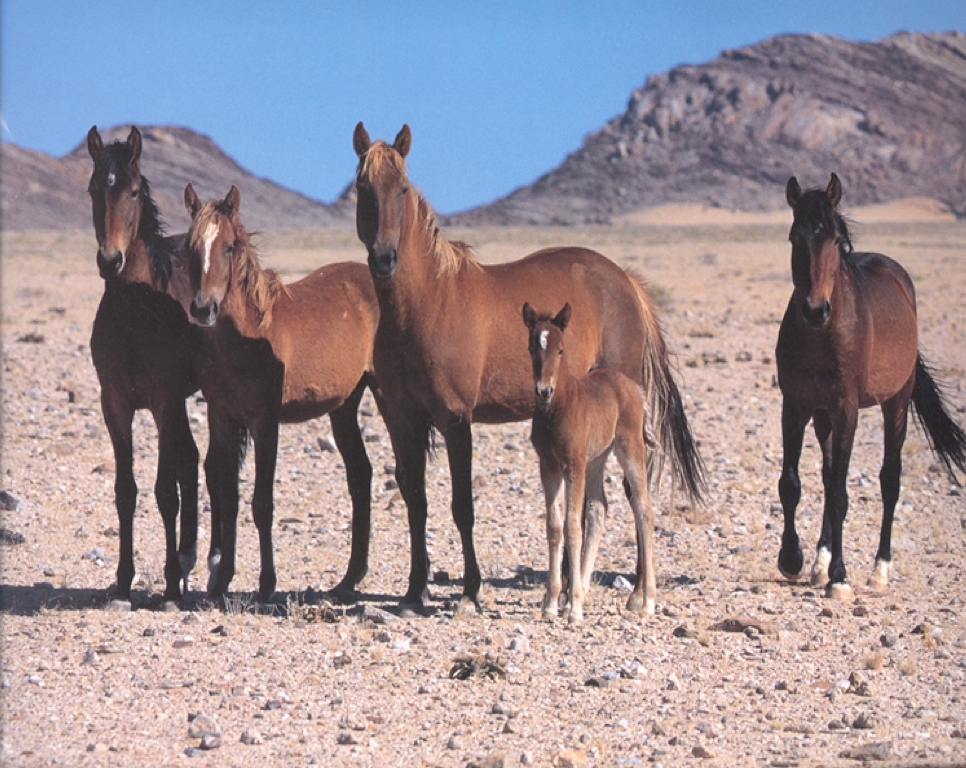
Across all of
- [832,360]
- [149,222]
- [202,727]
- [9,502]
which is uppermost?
[149,222]

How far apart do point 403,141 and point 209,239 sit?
1.27 meters

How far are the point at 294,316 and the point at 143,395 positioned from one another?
1102mm

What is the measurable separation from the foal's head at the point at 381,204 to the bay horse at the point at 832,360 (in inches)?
95.3

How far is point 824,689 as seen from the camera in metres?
6.59

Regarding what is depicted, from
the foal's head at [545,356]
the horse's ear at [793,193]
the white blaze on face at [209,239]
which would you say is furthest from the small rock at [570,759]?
the horse's ear at [793,193]

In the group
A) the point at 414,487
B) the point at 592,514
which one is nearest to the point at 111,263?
the point at 414,487

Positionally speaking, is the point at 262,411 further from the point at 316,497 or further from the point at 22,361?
the point at 22,361

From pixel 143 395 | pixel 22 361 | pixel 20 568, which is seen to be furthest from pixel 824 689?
pixel 22 361

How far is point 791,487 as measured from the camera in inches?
351

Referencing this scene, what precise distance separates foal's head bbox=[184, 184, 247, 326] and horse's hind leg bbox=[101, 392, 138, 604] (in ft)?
2.46

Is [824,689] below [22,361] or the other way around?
below

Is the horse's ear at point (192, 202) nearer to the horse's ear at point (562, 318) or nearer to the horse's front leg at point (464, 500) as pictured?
the horse's front leg at point (464, 500)

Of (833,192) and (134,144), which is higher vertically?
(134,144)

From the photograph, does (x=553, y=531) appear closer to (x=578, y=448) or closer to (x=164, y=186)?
(x=578, y=448)
